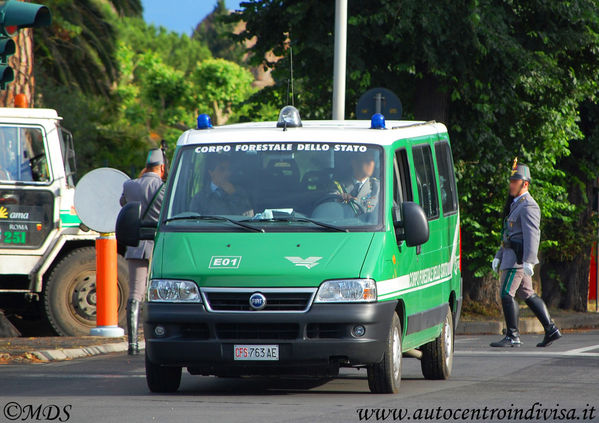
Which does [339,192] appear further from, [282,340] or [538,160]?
[538,160]

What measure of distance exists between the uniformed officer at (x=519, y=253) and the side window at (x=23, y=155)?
17.8ft

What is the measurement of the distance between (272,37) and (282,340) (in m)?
12.4

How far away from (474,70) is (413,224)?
10493 mm

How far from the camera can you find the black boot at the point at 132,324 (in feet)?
42.2

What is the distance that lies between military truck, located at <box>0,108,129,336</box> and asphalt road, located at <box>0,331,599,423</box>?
287 cm

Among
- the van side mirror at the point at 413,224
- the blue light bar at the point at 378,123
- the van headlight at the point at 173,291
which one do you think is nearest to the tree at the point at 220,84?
the blue light bar at the point at 378,123

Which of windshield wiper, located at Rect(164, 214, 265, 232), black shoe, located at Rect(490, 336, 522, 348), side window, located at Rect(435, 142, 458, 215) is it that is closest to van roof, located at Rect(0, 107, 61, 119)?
side window, located at Rect(435, 142, 458, 215)

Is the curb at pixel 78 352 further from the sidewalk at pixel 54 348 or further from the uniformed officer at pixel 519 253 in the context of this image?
the uniformed officer at pixel 519 253

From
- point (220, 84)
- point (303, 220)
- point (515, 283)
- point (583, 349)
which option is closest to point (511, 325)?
point (515, 283)

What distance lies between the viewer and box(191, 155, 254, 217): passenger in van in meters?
9.52

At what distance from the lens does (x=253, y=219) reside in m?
9.38

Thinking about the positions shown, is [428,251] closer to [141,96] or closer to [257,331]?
[257,331]

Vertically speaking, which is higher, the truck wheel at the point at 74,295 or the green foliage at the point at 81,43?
the green foliage at the point at 81,43

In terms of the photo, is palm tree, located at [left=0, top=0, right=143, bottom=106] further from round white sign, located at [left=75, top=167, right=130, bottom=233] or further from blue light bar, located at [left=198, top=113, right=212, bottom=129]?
blue light bar, located at [left=198, top=113, right=212, bottom=129]
